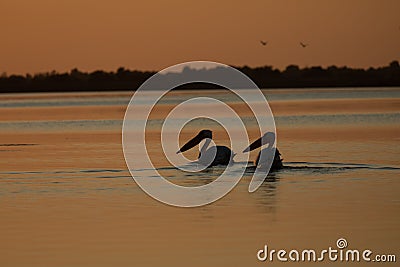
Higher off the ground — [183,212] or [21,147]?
[21,147]

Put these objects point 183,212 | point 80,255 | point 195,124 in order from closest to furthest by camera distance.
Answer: point 80,255 < point 183,212 < point 195,124

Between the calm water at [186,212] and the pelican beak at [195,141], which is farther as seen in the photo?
the pelican beak at [195,141]

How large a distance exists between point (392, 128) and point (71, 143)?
29.8ft

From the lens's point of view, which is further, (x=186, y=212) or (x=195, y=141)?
(x=195, y=141)

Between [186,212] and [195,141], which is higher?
[195,141]

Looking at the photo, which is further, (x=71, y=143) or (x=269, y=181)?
(x=71, y=143)

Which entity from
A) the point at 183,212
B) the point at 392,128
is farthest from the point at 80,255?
the point at 392,128

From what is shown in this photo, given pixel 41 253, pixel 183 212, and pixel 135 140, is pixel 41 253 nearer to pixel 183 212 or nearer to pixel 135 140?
pixel 183 212

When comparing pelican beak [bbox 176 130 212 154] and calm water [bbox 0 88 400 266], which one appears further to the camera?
pelican beak [bbox 176 130 212 154]

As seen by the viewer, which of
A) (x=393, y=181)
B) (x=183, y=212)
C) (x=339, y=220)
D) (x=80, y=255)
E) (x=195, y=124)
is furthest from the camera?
(x=195, y=124)

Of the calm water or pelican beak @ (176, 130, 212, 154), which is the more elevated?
pelican beak @ (176, 130, 212, 154)

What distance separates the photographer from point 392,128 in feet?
100

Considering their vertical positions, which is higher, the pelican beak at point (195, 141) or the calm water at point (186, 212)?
the pelican beak at point (195, 141)

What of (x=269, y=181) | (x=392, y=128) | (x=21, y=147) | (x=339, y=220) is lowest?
(x=339, y=220)
